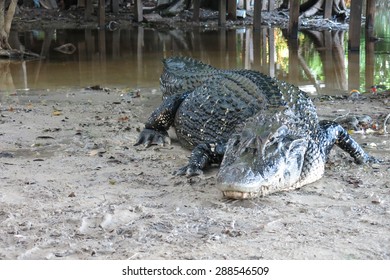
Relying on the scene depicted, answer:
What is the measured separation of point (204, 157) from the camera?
4.72 m

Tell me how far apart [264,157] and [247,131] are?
29 centimetres

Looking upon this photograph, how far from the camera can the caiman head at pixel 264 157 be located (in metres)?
3.77

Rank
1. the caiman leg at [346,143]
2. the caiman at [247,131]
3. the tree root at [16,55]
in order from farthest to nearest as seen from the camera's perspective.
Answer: the tree root at [16,55], the caiman leg at [346,143], the caiman at [247,131]

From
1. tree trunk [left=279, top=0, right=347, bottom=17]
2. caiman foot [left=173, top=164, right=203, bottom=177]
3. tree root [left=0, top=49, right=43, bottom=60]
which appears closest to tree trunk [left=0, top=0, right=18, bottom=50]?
tree root [left=0, top=49, right=43, bottom=60]

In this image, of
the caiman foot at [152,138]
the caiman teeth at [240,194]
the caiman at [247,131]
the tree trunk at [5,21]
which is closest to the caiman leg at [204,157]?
the caiman at [247,131]

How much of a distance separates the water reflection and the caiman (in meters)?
3.34

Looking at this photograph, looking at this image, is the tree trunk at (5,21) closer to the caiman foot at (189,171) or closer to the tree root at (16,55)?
the tree root at (16,55)

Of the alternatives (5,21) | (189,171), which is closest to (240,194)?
(189,171)

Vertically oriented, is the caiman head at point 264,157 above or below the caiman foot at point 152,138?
above

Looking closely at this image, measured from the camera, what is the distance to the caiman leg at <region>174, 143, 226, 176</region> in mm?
4598

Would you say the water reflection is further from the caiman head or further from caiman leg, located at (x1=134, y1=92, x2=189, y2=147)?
the caiman head

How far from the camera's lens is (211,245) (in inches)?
126

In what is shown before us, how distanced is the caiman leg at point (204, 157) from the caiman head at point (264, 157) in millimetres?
437

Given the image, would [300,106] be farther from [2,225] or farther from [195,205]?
[2,225]
